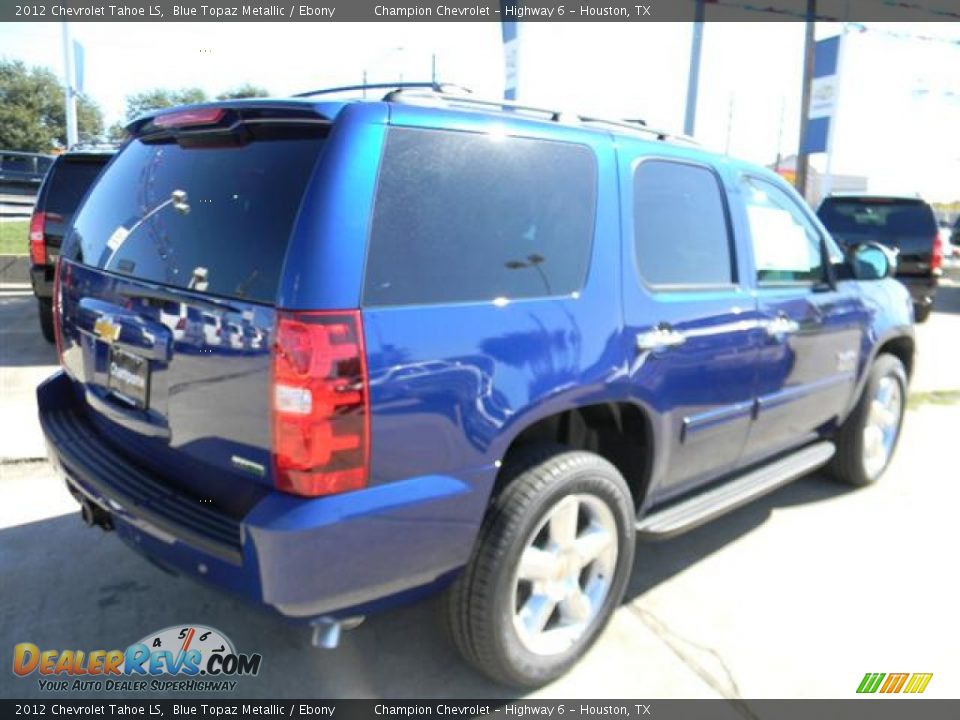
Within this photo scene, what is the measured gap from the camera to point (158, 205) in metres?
2.55

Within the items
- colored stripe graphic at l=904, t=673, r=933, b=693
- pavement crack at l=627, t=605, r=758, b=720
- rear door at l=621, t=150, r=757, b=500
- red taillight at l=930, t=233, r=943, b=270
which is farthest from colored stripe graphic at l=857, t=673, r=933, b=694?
red taillight at l=930, t=233, r=943, b=270

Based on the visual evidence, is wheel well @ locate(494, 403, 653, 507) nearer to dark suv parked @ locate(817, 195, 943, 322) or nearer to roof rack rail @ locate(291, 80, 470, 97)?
roof rack rail @ locate(291, 80, 470, 97)

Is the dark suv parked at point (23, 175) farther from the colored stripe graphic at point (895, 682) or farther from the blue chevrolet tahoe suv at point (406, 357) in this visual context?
the colored stripe graphic at point (895, 682)

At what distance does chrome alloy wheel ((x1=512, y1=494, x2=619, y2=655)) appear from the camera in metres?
A: 2.54

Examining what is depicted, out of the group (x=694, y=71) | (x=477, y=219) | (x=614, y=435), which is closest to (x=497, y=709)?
(x=614, y=435)

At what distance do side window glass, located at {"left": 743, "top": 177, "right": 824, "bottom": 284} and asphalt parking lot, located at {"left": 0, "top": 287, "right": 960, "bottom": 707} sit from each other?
1385mm

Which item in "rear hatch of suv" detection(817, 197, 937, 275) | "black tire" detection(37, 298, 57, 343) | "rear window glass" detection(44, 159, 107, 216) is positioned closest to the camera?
"rear window glass" detection(44, 159, 107, 216)

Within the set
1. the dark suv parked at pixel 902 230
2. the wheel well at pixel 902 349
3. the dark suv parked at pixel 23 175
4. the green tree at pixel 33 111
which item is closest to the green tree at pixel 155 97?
the green tree at pixel 33 111

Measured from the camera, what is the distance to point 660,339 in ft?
9.08

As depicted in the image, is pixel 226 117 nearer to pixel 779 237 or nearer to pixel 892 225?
pixel 779 237

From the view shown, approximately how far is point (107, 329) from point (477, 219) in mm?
1329

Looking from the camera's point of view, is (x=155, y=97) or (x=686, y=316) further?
(x=155, y=97)

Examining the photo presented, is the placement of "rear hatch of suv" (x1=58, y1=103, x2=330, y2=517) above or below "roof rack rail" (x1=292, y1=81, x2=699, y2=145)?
below

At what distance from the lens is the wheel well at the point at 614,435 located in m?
2.79
